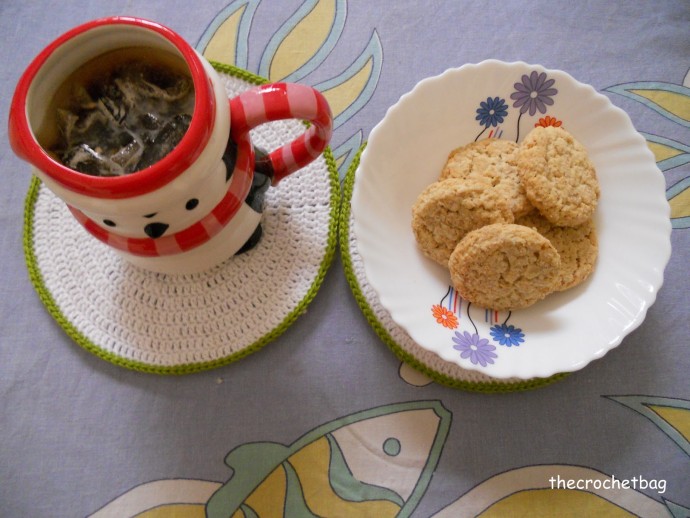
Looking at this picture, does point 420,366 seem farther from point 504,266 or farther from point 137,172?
point 137,172

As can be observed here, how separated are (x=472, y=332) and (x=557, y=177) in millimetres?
198

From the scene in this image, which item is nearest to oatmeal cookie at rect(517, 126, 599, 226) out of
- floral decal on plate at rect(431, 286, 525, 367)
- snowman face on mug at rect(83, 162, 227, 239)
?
floral decal on plate at rect(431, 286, 525, 367)

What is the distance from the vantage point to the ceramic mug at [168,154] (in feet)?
1.37

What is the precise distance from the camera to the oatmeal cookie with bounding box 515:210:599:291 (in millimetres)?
599

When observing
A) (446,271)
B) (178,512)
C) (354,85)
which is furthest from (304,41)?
(178,512)

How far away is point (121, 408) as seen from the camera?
648mm

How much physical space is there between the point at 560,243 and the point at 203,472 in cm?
50

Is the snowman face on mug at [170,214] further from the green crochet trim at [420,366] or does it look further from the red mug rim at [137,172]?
the green crochet trim at [420,366]

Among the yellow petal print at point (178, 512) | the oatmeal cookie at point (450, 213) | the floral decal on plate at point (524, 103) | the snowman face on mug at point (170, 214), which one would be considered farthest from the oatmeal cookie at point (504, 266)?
the yellow petal print at point (178, 512)

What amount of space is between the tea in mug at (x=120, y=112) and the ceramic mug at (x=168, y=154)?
0.04 ft

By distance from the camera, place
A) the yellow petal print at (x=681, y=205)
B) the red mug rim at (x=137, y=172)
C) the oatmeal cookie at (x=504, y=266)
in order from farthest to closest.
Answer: the yellow petal print at (x=681, y=205) < the oatmeal cookie at (x=504, y=266) < the red mug rim at (x=137, y=172)

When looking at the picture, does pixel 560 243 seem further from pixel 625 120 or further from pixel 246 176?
pixel 246 176

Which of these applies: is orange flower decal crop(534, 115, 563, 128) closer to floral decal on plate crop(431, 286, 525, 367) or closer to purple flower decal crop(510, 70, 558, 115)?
purple flower decal crop(510, 70, 558, 115)

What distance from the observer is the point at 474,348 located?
0.57m
